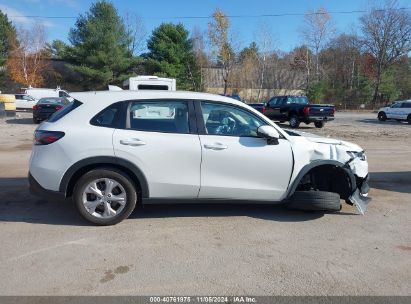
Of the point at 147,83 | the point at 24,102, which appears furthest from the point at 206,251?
the point at 24,102

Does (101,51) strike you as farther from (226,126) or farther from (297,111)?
(226,126)

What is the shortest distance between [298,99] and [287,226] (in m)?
18.8

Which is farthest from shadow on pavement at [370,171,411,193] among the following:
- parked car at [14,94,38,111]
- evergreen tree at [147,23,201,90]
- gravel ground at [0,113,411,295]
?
evergreen tree at [147,23,201,90]

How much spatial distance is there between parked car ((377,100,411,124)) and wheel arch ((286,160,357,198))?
25.3 meters

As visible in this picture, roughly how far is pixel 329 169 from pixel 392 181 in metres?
3.13

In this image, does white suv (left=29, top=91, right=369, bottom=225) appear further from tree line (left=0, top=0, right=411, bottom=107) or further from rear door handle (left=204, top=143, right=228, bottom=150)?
tree line (left=0, top=0, right=411, bottom=107)

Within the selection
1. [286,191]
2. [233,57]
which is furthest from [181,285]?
Answer: [233,57]

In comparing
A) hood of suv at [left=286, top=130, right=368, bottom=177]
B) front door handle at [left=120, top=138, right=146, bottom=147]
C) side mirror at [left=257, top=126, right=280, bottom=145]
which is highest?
side mirror at [left=257, top=126, right=280, bottom=145]

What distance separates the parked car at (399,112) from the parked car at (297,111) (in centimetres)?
924

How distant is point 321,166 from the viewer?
5.20 metres

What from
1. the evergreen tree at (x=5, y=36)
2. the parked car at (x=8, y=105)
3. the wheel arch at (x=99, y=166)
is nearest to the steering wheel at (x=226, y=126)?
the wheel arch at (x=99, y=166)

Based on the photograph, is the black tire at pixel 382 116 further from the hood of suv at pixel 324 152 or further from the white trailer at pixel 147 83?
the hood of suv at pixel 324 152

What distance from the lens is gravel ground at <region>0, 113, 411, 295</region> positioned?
352cm

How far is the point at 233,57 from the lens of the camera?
5694 centimetres
